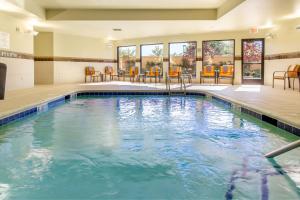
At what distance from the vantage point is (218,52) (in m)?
14.1

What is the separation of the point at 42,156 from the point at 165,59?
1246 cm

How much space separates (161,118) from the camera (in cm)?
584

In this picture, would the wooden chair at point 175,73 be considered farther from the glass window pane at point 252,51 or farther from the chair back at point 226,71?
the glass window pane at point 252,51

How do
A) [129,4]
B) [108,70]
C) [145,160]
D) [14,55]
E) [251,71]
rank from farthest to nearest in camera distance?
[108,70], [251,71], [14,55], [129,4], [145,160]

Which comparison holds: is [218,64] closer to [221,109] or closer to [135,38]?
[135,38]

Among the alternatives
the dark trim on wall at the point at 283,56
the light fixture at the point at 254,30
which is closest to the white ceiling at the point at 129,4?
the dark trim on wall at the point at 283,56

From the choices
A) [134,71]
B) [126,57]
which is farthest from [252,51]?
[126,57]

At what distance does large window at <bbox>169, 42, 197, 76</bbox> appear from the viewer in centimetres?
1481

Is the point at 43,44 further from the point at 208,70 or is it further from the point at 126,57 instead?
the point at 208,70

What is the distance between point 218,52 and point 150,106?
7.54m

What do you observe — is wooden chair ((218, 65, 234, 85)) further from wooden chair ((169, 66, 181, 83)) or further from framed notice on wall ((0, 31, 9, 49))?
framed notice on wall ((0, 31, 9, 49))

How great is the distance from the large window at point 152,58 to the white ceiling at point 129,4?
18.9ft

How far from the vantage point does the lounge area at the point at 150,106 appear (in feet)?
8.70

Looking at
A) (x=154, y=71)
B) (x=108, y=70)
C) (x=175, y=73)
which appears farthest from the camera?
(x=108, y=70)
